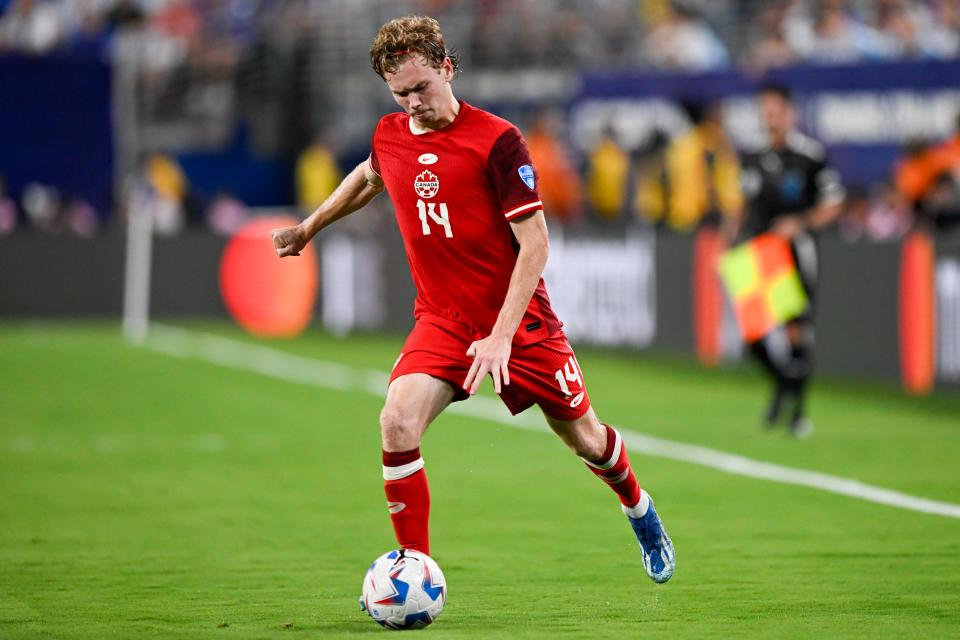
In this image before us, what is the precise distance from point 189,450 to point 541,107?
48.6ft

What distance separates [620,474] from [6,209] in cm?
2023

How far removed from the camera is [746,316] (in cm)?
1284

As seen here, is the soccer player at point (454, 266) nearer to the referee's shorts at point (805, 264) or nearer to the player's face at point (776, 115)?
the player's face at point (776, 115)

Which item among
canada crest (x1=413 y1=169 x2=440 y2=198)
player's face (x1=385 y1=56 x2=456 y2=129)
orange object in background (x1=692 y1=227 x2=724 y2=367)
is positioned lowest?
orange object in background (x1=692 y1=227 x2=724 y2=367)

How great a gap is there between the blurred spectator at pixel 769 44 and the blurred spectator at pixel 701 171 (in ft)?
2.84

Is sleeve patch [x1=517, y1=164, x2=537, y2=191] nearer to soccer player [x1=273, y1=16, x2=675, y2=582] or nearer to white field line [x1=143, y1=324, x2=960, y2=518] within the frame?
soccer player [x1=273, y1=16, x2=675, y2=582]

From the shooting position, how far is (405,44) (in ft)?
19.8

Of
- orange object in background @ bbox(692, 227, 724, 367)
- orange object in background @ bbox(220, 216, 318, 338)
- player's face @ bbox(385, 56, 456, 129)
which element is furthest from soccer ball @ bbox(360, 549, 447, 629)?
orange object in background @ bbox(220, 216, 318, 338)

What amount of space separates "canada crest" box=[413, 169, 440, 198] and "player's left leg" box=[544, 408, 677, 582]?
38.7 inches

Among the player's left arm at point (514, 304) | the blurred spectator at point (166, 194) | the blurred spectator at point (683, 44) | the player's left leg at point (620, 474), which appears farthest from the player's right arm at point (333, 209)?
the blurred spectator at point (166, 194)

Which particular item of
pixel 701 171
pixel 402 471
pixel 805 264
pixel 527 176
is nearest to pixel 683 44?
pixel 701 171

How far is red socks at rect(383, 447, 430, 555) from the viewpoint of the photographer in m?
6.25

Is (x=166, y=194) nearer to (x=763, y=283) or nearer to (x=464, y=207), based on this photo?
(x=763, y=283)

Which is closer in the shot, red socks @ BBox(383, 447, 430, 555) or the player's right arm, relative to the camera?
red socks @ BBox(383, 447, 430, 555)
